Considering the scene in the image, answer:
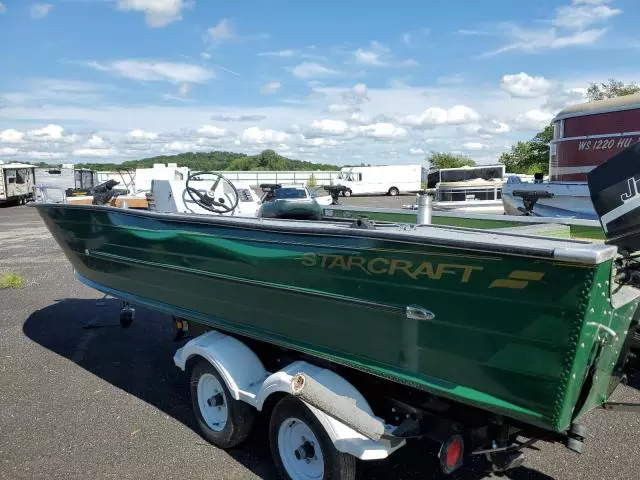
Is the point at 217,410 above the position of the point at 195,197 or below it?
below

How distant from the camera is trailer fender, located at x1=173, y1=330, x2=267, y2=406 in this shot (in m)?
3.48

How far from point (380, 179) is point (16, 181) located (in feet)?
74.2

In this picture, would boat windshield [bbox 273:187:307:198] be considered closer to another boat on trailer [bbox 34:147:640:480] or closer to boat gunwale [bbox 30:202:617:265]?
another boat on trailer [bbox 34:147:640:480]

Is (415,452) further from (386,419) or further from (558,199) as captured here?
(558,199)

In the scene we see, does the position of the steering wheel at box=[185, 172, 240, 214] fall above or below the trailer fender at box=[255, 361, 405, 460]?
above

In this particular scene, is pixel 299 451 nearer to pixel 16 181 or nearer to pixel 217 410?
pixel 217 410

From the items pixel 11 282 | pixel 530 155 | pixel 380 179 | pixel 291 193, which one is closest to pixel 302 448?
pixel 11 282

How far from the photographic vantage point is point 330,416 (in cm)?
288

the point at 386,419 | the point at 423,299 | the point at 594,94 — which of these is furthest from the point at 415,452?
the point at 594,94

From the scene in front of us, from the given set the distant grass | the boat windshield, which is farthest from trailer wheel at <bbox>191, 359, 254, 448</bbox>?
the boat windshield

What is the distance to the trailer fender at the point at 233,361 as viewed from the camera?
137 inches

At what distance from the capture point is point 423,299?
2574 mm

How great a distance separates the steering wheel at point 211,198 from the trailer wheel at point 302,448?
247 cm

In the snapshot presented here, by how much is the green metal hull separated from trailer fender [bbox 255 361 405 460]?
0.13m
